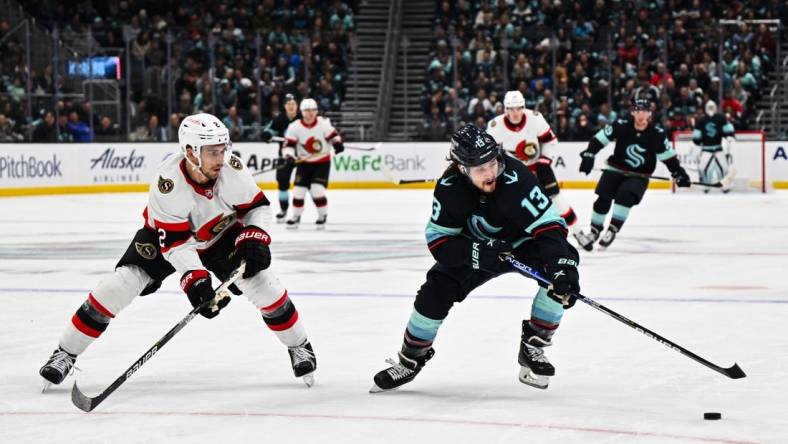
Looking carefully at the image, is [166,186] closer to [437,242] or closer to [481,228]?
[437,242]

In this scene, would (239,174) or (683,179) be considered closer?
(239,174)

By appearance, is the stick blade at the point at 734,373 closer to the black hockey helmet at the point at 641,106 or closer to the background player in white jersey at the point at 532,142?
the black hockey helmet at the point at 641,106

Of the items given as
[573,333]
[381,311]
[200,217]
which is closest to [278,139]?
[381,311]

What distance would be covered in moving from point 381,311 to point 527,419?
8.46 ft

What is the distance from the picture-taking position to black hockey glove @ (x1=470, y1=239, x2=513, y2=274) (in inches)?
161

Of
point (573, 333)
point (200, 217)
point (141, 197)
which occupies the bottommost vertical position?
point (141, 197)

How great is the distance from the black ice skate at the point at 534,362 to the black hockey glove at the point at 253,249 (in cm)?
92

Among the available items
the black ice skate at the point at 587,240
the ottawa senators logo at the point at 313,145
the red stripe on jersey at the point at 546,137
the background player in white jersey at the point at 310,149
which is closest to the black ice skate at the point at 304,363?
the black ice skate at the point at 587,240

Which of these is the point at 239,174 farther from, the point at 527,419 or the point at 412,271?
the point at 412,271

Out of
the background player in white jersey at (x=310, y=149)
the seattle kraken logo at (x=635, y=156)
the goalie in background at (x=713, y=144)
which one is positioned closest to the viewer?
the seattle kraken logo at (x=635, y=156)

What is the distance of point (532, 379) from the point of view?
4398 mm

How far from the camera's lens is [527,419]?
→ 3.88 metres

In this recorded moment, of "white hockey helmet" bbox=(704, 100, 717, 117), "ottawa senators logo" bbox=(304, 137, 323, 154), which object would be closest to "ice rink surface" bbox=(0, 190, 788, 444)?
"ottawa senators logo" bbox=(304, 137, 323, 154)

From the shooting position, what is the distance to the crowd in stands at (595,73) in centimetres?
1814
